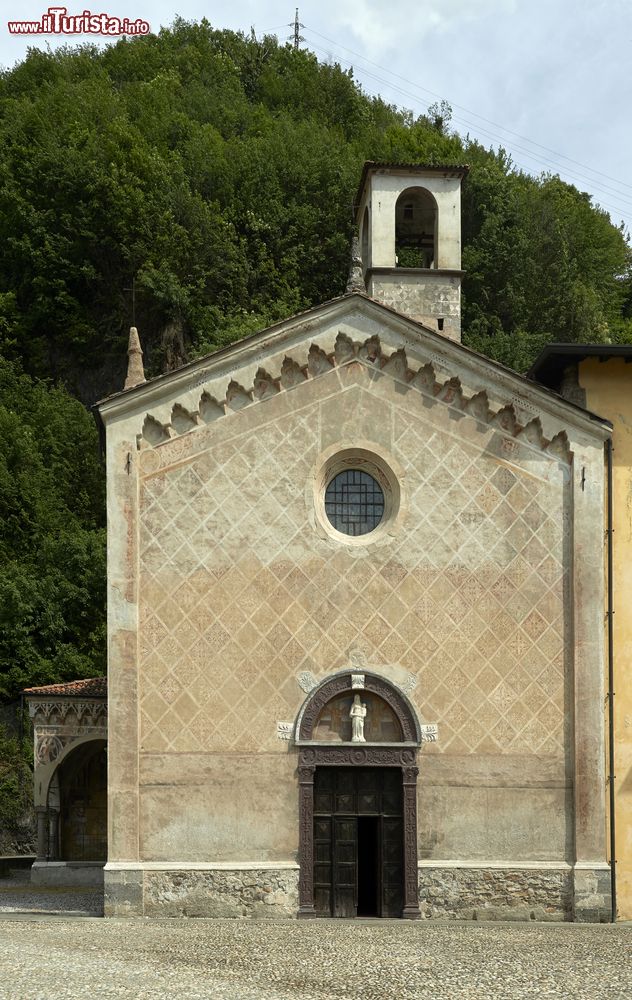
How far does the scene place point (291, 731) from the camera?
19047 millimetres

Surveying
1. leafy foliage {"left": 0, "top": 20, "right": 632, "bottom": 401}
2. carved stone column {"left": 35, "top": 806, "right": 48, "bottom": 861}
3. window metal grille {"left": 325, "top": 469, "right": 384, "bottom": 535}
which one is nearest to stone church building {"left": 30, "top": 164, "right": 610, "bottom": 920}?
window metal grille {"left": 325, "top": 469, "right": 384, "bottom": 535}

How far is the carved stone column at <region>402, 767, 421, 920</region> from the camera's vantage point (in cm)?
1866

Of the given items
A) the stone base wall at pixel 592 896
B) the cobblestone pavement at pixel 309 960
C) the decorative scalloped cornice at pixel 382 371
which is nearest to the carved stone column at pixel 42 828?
the cobblestone pavement at pixel 309 960

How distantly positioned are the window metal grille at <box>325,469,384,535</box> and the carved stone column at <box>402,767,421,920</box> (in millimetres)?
3783

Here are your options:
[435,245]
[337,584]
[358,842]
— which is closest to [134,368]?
[337,584]

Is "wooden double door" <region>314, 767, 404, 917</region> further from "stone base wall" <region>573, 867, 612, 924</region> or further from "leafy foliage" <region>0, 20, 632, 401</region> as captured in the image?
"leafy foliage" <region>0, 20, 632, 401</region>

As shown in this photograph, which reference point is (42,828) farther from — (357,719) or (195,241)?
(195,241)

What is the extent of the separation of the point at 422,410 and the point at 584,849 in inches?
278

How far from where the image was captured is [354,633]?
19344mm

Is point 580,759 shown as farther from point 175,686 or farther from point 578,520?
point 175,686

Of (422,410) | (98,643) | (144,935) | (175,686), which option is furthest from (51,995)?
(98,643)

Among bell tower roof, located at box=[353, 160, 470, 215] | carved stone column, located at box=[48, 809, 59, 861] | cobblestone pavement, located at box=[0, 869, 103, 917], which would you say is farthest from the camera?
carved stone column, located at box=[48, 809, 59, 861]

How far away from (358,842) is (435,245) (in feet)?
36.0

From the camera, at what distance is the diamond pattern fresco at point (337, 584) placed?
19.0 metres
